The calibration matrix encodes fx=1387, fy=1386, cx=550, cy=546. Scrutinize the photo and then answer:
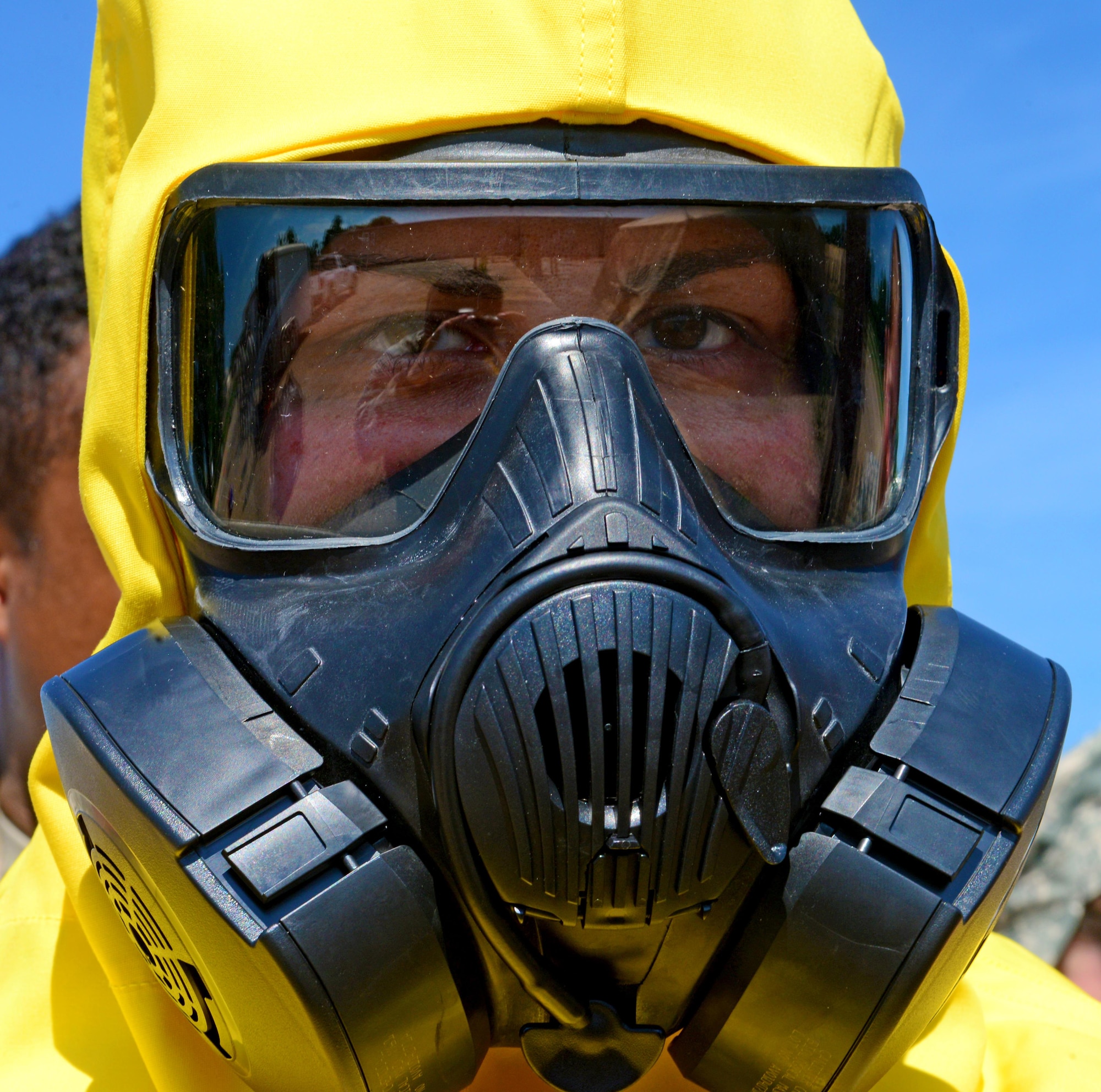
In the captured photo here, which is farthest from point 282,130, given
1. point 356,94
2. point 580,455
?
point 580,455

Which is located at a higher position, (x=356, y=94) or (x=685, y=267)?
(x=356, y=94)

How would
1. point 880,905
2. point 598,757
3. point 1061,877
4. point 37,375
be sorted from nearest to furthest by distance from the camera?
point 598,757
point 880,905
point 37,375
point 1061,877

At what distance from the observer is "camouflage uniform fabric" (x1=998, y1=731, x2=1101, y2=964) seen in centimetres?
428

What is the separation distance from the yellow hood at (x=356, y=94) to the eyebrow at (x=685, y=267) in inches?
7.0

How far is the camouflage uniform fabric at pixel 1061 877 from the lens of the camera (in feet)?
14.0

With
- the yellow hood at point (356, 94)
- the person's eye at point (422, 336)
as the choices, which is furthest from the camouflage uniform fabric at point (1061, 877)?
the person's eye at point (422, 336)

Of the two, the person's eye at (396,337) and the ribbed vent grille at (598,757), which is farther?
the person's eye at (396,337)

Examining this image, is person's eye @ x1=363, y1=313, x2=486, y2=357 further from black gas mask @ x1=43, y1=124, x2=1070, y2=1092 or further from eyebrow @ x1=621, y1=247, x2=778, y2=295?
eyebrow @ x1=621, y1=247, x2=778, y2=295

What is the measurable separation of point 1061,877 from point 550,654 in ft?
11.7

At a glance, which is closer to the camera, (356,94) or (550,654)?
(550,654)

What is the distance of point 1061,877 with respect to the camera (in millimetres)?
4355

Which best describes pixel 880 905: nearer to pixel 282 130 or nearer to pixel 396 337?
pixel 396 337

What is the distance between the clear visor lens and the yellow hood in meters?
0.13

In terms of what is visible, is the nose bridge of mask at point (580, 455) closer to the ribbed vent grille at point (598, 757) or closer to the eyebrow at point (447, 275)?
the ribbed vent grille at point (598, 757)
